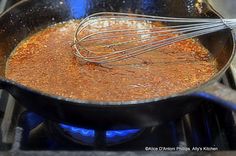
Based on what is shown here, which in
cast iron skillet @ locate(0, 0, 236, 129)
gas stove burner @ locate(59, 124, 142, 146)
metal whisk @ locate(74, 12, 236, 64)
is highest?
metal whisk @ locate(74, 12, 236, 64)

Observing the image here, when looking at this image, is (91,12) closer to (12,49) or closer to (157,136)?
(12,49)

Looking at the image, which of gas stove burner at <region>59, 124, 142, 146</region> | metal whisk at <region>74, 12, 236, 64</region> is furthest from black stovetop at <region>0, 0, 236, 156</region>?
metal whisk at <region>74, 12, 236, 64</region>

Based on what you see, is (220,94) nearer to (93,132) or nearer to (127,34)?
(93,132)

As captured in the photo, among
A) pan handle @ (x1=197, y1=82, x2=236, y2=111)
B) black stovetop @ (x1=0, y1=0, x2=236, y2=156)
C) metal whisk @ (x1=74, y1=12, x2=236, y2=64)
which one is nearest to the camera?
pan handle @ (x1=197, y1=82, x2=236, y2=111)

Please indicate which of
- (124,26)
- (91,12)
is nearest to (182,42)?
(124,26)

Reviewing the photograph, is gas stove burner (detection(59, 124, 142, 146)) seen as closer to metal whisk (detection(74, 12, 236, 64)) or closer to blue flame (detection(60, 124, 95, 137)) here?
blue flame (detection(60, 124, 95, 137))

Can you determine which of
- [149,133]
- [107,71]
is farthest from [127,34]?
[149,133]

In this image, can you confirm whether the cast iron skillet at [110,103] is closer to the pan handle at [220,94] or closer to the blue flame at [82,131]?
the pan handle at [220,94]
